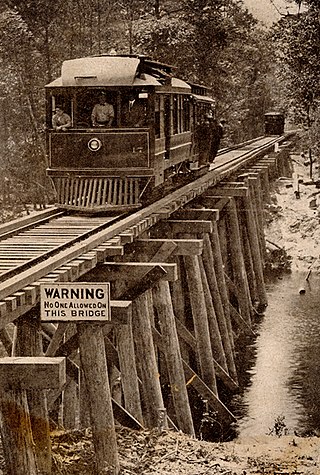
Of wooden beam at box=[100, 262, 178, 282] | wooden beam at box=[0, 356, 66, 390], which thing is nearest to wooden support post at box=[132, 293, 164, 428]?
wooden beam at box=[100, 262, 178, 282]

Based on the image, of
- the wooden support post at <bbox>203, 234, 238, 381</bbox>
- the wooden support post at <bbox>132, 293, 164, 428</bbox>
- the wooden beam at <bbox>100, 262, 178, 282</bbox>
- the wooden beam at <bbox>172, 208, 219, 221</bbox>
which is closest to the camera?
the wooden beam at <bbox>100, 262, 178, 282</bbox>

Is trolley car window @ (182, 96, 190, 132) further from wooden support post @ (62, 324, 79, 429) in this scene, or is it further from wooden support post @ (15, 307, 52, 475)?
wooden support post @ (15, 307, 52, 475)

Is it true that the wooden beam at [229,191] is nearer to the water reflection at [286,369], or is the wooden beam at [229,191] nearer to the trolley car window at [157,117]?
the water reflection at [286,369]

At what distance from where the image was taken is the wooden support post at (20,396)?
5281 mm

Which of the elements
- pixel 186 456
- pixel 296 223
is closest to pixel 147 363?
pixel 186 456

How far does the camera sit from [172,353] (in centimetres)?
984

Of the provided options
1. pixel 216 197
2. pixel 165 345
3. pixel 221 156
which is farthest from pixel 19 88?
pixel 165 345

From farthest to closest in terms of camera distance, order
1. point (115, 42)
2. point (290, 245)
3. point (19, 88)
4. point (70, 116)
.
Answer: point (115, 42) → point (19, 88) → point (290, 245) → point (70, 116)

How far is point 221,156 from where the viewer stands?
1012 inches

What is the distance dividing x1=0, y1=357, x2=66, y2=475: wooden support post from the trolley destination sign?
1.52 feet

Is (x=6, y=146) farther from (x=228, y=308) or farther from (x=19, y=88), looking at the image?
(x=228, y=308)

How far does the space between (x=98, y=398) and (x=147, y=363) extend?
2197 millimetres

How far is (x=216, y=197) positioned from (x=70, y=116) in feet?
13.6

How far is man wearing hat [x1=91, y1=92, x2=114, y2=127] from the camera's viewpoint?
11906 millimetres
